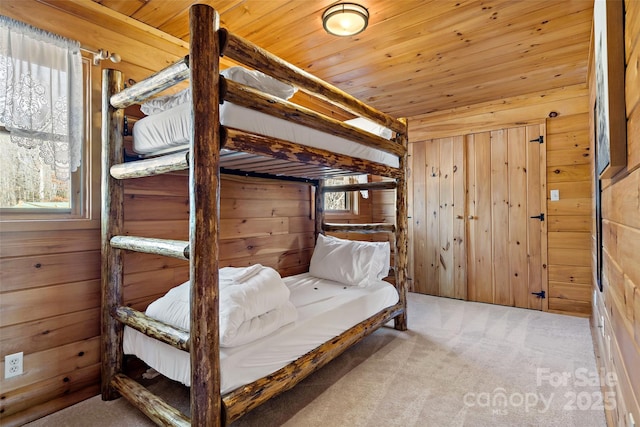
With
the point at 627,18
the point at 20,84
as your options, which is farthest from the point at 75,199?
the point at 627,18

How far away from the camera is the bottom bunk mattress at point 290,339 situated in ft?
4.83

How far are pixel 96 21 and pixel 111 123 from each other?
0.62 m

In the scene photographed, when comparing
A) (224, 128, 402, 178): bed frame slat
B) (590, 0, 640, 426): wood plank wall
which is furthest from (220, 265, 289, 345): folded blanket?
(590, 0, 640, 426): wood plank wall

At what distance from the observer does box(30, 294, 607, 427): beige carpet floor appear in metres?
1.64

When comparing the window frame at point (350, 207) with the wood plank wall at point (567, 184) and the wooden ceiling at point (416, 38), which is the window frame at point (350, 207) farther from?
the wood plank wall at point (567, 184)

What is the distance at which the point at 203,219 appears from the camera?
50.5 inches

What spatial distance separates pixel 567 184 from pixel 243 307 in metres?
3.40

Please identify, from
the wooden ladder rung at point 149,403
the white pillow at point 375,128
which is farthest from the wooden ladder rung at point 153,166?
the white pillow at point 375,128

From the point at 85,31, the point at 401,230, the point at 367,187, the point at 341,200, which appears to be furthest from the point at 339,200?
the point at 85,31

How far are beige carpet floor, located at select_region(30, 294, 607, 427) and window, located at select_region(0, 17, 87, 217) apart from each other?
117 centimetres

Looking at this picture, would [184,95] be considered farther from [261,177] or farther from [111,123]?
[261,177]

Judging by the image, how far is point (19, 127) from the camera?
152 centimetres

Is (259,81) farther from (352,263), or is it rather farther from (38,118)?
(352,263)

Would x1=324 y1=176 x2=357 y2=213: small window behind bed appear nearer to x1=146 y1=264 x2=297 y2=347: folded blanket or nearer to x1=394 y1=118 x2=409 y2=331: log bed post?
x1=394 y1=118 x2=409 y2=331: log bed post
